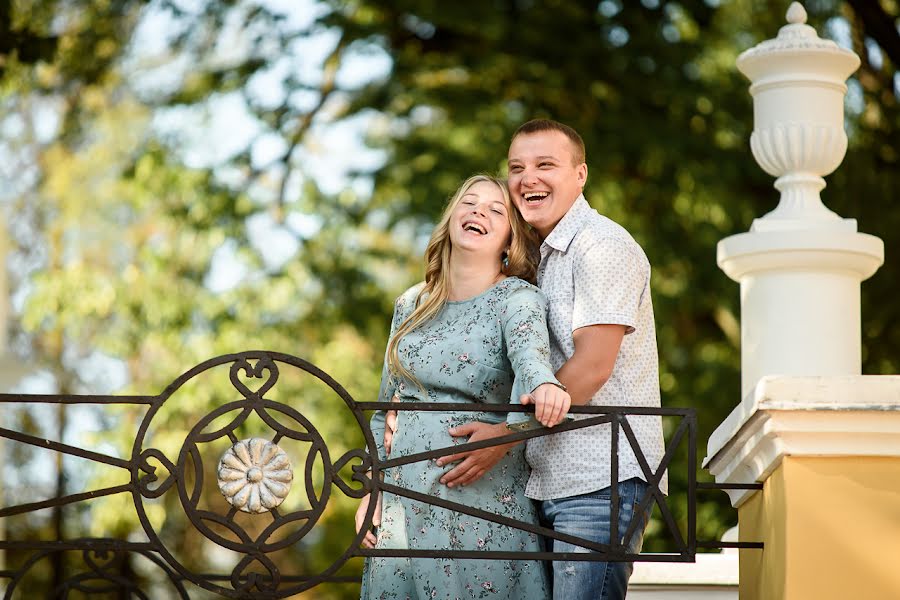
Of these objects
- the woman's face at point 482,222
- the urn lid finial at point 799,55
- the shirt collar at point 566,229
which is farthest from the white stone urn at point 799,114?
the woman's face at point 482,222

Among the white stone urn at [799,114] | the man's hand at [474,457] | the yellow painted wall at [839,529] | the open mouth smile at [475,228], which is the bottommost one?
the yellow painted wall at [839,529]

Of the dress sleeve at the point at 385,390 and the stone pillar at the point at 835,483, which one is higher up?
the dress sleeve at the point at 385,390

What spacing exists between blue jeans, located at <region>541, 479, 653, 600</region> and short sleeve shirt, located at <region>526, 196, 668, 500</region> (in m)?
0.03

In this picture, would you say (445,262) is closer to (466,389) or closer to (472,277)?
(472,277)

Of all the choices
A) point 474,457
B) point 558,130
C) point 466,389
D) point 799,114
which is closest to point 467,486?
point 474,457

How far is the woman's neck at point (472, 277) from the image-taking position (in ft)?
12.6

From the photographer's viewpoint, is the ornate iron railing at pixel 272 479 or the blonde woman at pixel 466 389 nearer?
the ornate iron railing at pixel 272 479

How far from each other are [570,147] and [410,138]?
22.2 ft

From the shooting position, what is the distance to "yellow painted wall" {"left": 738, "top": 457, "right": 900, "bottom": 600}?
3209 millimetres

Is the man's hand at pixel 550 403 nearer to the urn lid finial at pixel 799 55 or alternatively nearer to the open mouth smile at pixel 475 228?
the open mouth smile at pixel 475 228

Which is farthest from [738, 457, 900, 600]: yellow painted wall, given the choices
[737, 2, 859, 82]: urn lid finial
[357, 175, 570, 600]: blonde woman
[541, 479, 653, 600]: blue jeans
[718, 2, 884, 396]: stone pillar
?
[737, 2, 859, 82]: urn lid finial

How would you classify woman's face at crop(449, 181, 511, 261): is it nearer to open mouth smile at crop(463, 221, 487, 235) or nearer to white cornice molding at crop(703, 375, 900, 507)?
open mouth smile at crop(463, 221, 487, 235)

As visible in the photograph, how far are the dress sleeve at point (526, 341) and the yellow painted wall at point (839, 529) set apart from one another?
1.97 ft

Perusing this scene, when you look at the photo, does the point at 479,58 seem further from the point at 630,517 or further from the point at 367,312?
the point at 630,517
